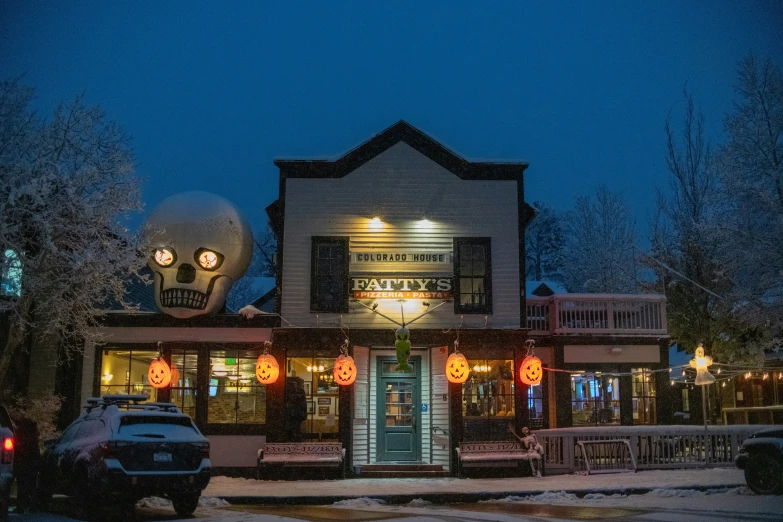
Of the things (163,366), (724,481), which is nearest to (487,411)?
(724,481)

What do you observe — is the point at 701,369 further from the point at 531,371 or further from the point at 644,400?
the point at 531,371

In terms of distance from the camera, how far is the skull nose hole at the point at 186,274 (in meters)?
19.6

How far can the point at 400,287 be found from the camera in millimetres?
19672

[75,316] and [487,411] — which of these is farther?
[487,411]

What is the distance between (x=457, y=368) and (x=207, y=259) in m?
7.03

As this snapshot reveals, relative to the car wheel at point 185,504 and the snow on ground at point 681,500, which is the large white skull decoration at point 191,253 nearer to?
the car wheel at point 185,504

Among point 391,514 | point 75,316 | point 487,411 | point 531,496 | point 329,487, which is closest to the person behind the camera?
point 391,514

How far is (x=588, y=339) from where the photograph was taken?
68.8 feet

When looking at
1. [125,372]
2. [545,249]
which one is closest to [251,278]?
[545,249]

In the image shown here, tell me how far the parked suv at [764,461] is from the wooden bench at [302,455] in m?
8.87

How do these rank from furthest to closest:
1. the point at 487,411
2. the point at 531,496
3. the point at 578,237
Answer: the point at 578,237
the point at 487,411
the point at 531,496

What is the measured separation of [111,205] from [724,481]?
48.7ft

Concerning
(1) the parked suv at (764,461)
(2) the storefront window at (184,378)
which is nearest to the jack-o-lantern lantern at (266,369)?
(2) the storefront window at (184,378)

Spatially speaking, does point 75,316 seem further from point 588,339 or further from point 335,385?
point 588,339
